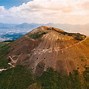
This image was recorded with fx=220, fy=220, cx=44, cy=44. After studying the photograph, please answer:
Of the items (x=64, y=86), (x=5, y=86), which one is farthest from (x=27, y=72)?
(x=64, y=86)

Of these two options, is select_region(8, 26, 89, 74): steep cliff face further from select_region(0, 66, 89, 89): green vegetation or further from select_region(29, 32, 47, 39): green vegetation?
select_region(0, 66, 89, 89): green vegetation

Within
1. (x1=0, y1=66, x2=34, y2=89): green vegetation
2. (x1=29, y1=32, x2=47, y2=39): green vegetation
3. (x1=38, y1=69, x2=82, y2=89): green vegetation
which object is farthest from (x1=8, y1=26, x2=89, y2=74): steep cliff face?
(x1=0, y1=66, x2=34, y2=89): green vegetation

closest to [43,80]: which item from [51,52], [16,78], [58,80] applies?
[58,80]

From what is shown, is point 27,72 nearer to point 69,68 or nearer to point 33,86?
point 33,86

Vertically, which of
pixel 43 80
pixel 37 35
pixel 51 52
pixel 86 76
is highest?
pixel 37 35

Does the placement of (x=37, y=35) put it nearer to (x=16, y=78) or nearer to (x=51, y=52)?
(x=51, y=52)

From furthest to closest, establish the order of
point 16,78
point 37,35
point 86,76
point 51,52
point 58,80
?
1. point 37,35
2. point 51,52
3. point 16,78
4. point 86,76
5. point 58,80

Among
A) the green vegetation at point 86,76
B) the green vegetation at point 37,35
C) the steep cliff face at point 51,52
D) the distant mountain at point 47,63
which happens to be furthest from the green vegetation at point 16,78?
the green vegetation at point 86,76
